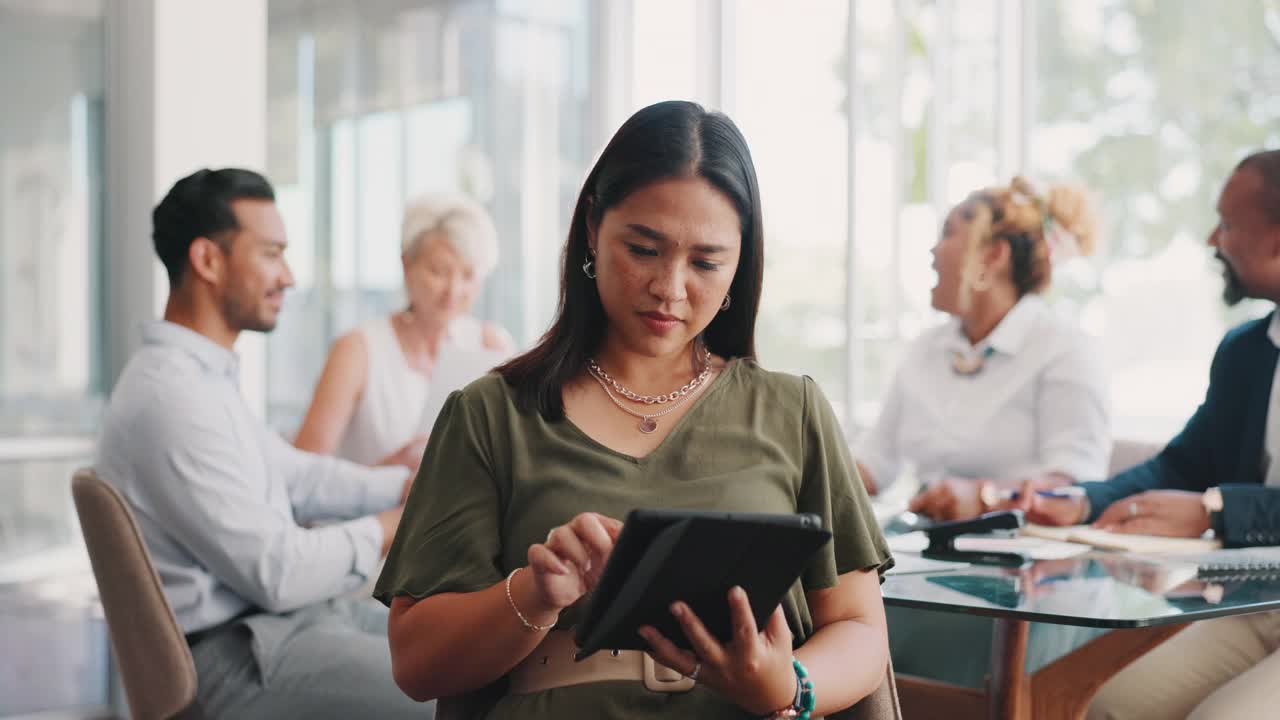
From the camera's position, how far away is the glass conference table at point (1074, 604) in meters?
1.65

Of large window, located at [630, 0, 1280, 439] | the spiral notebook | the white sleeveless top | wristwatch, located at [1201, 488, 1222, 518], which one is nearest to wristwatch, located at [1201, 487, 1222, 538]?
wristwatch, located at [1201, 488, 1222, 518]

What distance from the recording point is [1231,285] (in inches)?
105

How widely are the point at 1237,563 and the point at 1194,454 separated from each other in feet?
2.52

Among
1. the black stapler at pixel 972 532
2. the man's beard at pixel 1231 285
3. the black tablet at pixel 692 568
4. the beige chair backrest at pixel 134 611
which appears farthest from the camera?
the man's beard at pixel 1231 285

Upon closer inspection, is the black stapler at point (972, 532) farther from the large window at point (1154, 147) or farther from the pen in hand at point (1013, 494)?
the large window at point (1154, 147)

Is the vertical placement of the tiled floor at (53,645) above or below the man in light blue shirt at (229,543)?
below

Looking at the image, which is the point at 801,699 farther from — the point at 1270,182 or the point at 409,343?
the point at 409,343

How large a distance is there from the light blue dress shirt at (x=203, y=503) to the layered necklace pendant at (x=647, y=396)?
3.20 ft

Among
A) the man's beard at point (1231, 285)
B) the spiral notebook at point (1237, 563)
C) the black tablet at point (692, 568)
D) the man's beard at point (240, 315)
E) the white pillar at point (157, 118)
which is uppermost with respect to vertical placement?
the white pillar at point (157, 118)

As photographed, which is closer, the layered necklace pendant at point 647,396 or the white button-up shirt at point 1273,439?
the layered necklace pendant at point 647,396

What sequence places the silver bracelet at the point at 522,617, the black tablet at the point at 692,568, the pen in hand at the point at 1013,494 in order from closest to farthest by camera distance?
the black tablet at the point at 692,568, the silver bracelet at the point at 522,617, the pen in hand at the point at 1013,494

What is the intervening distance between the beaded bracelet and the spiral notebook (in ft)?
2.92

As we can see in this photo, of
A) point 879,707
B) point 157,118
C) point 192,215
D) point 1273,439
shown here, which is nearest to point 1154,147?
point 1273,439

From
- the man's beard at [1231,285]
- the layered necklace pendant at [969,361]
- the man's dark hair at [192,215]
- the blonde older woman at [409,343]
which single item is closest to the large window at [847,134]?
the blonde older woman at [409,343]
